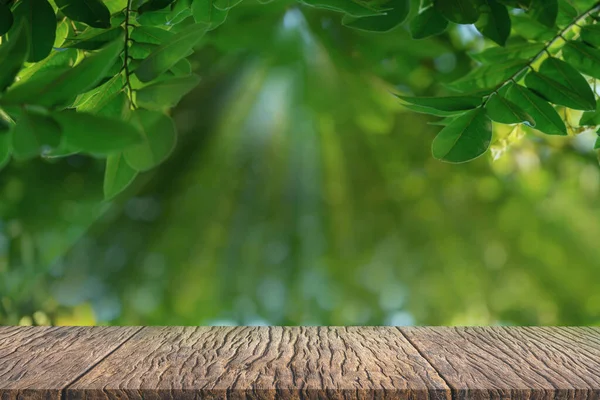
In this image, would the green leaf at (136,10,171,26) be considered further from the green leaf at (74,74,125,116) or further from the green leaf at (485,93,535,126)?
the green leaf at (485,93,535,126)

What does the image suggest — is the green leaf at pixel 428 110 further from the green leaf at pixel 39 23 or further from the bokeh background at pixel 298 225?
the bokeh background at pixel 298 225

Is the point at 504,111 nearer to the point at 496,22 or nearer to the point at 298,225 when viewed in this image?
the point at 496,22

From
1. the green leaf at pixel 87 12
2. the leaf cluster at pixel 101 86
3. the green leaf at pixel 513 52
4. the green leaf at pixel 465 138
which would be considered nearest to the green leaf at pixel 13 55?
the leaf cluster at pixel 101 86

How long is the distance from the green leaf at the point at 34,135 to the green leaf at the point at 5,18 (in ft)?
0.40

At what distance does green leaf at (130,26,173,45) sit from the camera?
15.0 inches

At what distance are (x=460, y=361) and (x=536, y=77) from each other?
203 mm

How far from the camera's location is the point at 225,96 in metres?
2.01

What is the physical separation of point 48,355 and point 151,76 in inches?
10.2

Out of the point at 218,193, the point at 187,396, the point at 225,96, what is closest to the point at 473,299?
the point at 218,193

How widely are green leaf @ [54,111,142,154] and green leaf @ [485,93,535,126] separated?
25 cm

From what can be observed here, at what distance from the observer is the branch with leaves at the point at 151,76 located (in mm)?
243

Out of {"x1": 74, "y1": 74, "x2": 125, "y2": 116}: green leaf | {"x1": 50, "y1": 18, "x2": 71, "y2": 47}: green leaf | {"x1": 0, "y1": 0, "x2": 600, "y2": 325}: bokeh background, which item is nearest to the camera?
{"x1": 74, "y1": 74, "x2": 125, "y2": 116}: green leaf

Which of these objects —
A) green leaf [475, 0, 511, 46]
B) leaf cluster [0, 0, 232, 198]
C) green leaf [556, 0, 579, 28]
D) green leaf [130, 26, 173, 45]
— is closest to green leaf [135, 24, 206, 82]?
leaf cluster [0, 0, 232, 198]

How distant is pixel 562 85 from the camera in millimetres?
413
